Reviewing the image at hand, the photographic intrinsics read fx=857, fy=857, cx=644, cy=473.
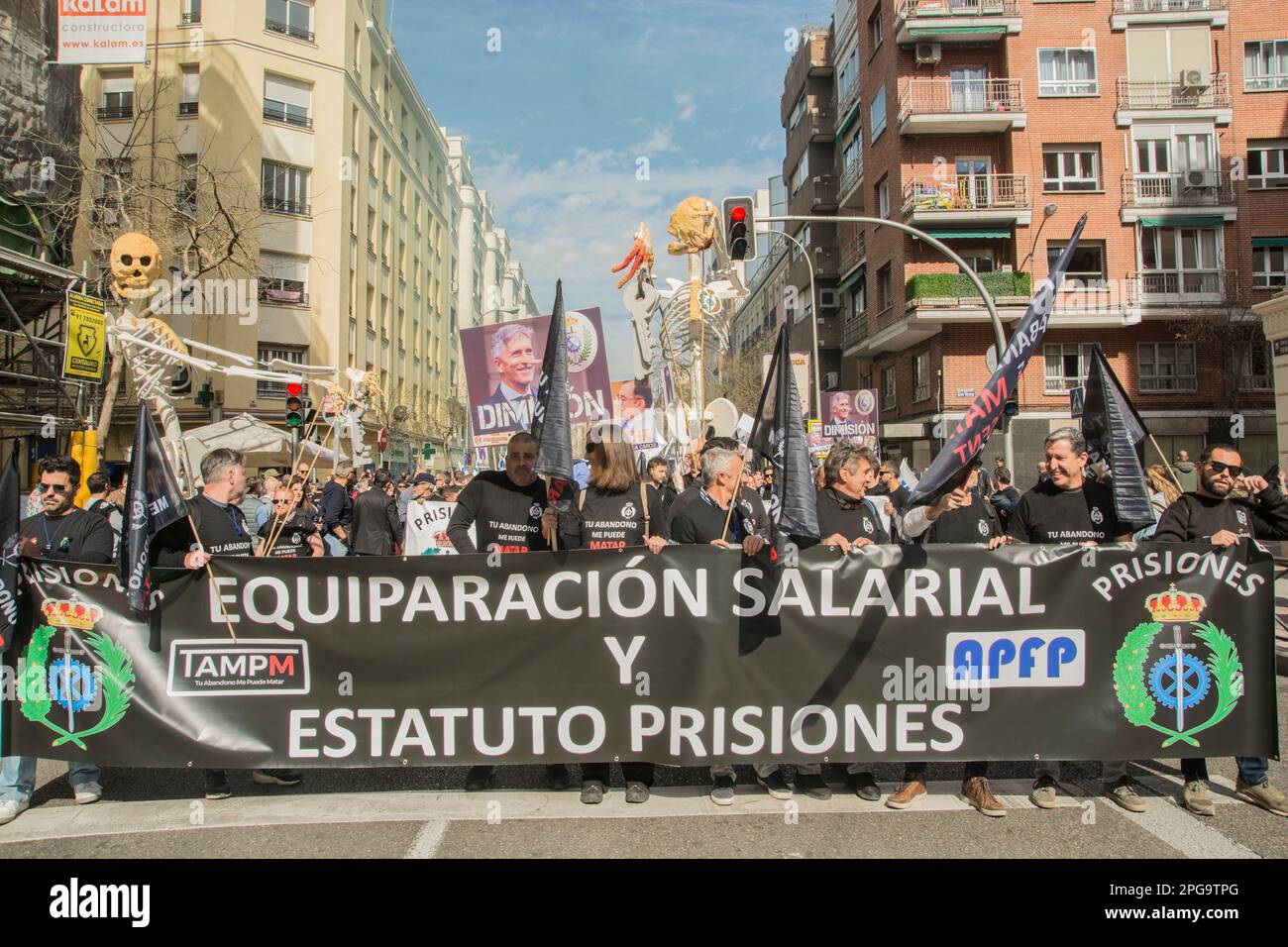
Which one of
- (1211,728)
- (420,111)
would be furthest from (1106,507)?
(420,111)

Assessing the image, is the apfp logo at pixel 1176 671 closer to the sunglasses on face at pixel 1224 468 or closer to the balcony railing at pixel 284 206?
the sunglasses on face at pixel 1224 468

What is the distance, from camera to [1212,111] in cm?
2841

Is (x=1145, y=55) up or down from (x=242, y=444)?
up

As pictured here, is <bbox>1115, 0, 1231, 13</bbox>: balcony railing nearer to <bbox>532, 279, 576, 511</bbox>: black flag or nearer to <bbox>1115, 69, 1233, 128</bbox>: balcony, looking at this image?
<bbox>1115, 69, 1233, 128</bbox>: balcony

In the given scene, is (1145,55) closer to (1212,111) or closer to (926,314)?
(1212,111)

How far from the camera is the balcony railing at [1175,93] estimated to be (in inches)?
1118

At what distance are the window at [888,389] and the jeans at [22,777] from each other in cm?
3315

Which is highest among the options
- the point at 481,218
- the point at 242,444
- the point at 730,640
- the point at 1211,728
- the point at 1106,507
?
the point at 481,218

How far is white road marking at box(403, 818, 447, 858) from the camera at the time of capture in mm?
3965

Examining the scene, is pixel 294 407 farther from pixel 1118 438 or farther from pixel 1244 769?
pixel 1244 769

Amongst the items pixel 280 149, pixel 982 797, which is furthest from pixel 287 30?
pixel 982 797

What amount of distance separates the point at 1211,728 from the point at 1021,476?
25.0 metres
